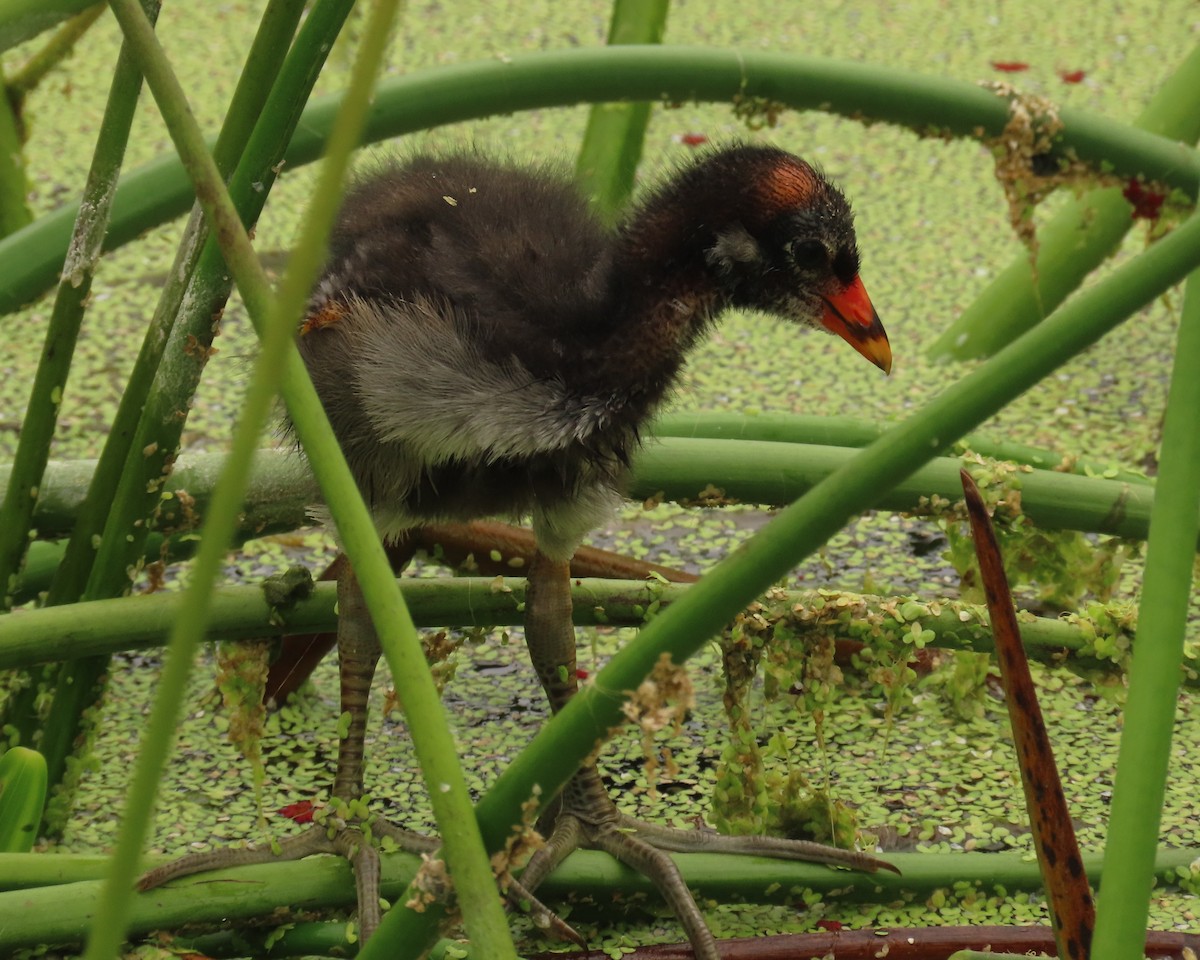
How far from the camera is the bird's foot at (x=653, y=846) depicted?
1.22 metres

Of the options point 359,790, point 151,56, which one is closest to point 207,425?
point 359,790

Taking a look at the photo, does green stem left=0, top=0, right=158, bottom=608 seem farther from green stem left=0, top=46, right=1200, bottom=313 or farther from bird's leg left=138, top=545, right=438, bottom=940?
bird's leg left=138, top=545, right=438, bottom=940

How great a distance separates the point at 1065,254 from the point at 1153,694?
1.48 meters

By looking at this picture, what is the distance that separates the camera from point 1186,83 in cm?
190

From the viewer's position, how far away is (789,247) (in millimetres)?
1204

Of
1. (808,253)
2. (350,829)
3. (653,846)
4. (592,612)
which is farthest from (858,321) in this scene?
(350,829)

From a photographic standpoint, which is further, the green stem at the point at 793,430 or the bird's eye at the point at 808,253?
the green stem at the point at 793,430

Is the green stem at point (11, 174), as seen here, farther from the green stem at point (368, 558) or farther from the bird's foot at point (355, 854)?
the green stem at point (368, 558)

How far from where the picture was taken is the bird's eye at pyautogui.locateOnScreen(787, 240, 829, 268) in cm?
120

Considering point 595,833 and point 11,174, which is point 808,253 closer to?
point 595,833

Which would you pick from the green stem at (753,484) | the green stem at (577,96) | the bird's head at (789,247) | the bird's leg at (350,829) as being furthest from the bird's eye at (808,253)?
the bird's leg at (350,829)

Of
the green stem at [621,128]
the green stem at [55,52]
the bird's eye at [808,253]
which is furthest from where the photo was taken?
the green stem at [55,52]

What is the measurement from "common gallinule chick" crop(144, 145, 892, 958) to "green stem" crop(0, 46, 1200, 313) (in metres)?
0.12

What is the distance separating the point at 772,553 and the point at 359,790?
81 cm
